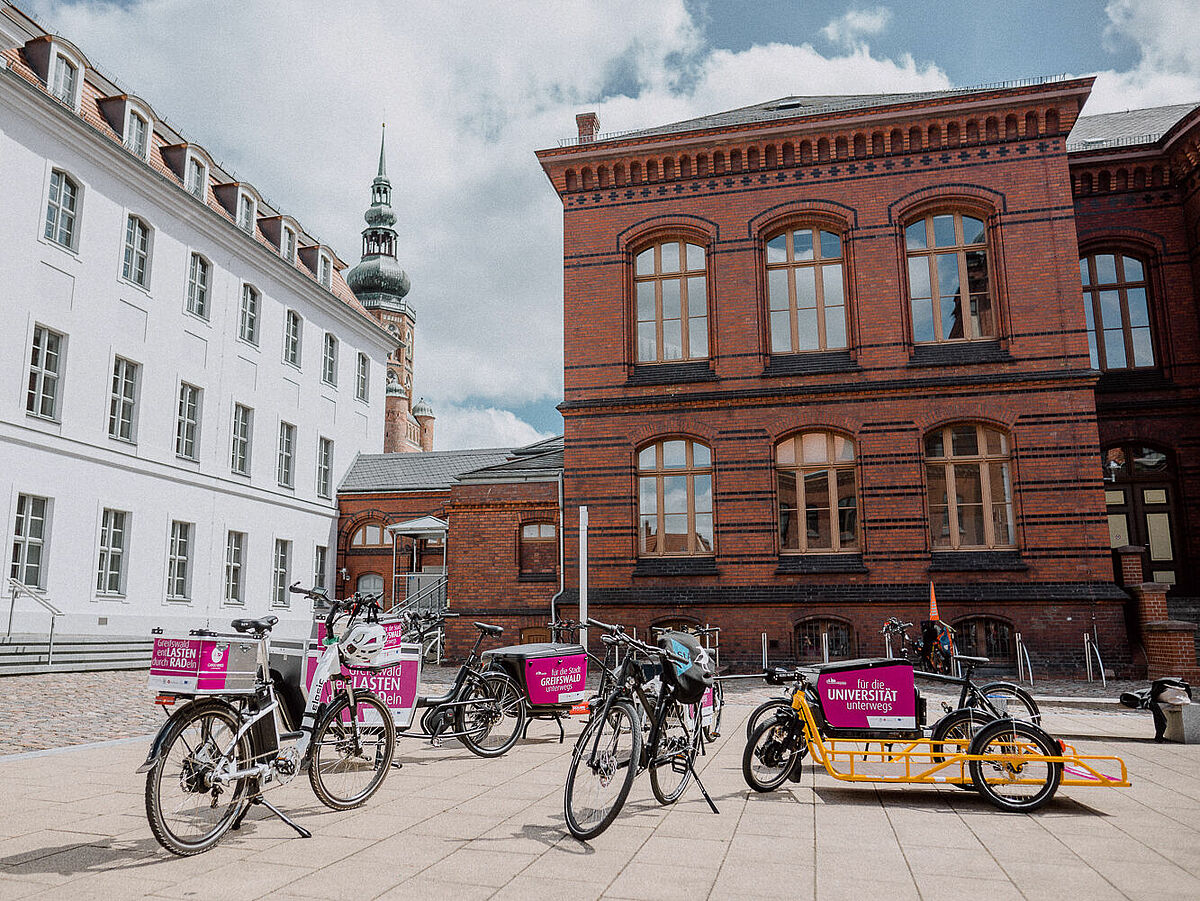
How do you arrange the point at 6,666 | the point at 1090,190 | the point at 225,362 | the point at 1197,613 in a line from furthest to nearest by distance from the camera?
the point at 225,362 < the point at 1090,190 < the point at 1197,613 < the point at 6,666

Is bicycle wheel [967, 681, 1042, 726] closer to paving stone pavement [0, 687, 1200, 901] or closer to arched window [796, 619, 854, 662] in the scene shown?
paving stone pavement [0, 687, 1200, 901]

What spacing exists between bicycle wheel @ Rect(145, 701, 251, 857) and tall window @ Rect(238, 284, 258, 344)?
2302cm

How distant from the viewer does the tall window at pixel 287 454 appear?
2819cm

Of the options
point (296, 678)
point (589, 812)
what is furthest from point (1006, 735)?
point (296, 678)

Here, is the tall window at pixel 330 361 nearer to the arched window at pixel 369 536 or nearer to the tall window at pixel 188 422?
the arched window at pixel 369 536

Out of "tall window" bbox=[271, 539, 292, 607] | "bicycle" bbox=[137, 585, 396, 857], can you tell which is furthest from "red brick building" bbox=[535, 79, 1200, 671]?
"tall window" bbox=[271, 539, 292, 607]

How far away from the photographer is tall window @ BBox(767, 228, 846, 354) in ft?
57.7

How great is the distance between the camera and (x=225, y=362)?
2500 cm

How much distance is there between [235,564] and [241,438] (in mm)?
3722

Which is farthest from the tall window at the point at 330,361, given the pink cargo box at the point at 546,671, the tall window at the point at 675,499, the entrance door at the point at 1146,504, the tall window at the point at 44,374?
the pink cargo box at the point at 546,671

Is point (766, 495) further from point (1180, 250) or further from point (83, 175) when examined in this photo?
point (83, 175)

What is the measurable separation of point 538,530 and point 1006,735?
12898 mm

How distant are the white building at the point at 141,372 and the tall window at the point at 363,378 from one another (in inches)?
116

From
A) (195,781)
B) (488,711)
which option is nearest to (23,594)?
(488,711)
